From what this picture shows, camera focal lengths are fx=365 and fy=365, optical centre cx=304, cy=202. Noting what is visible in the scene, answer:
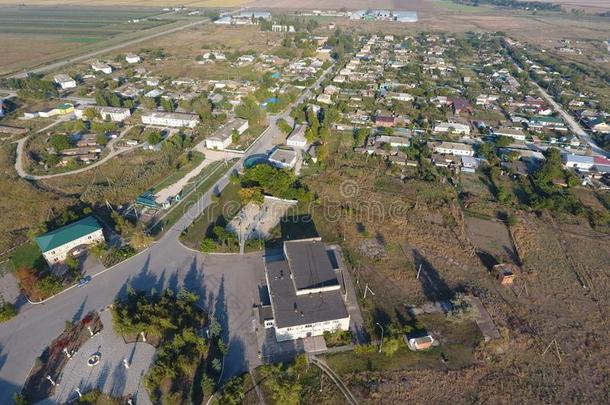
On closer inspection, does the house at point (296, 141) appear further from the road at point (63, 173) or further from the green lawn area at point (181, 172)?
the road at point (63, 173)

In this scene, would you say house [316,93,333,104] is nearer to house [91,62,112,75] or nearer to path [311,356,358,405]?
house [91,62,112,75]

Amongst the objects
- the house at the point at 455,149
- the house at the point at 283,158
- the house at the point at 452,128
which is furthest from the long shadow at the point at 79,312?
the house at the point at 452,128

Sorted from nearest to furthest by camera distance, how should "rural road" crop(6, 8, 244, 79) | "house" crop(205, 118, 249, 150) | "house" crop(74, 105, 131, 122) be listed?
"house" crop(205, 118, 249, 150) → "house" crop(74, 105, 131, 122) → "rural road" crop(6, 8, 244, 79)

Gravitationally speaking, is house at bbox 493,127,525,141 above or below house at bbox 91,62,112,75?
below

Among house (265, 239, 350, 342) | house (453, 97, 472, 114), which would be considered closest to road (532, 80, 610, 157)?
house (453, 97, 472, 114)

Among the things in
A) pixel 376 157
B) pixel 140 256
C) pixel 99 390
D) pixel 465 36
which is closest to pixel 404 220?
pixel 376 157

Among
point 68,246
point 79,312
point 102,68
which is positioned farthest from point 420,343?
point 102,68

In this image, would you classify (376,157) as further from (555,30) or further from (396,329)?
(555,30)
